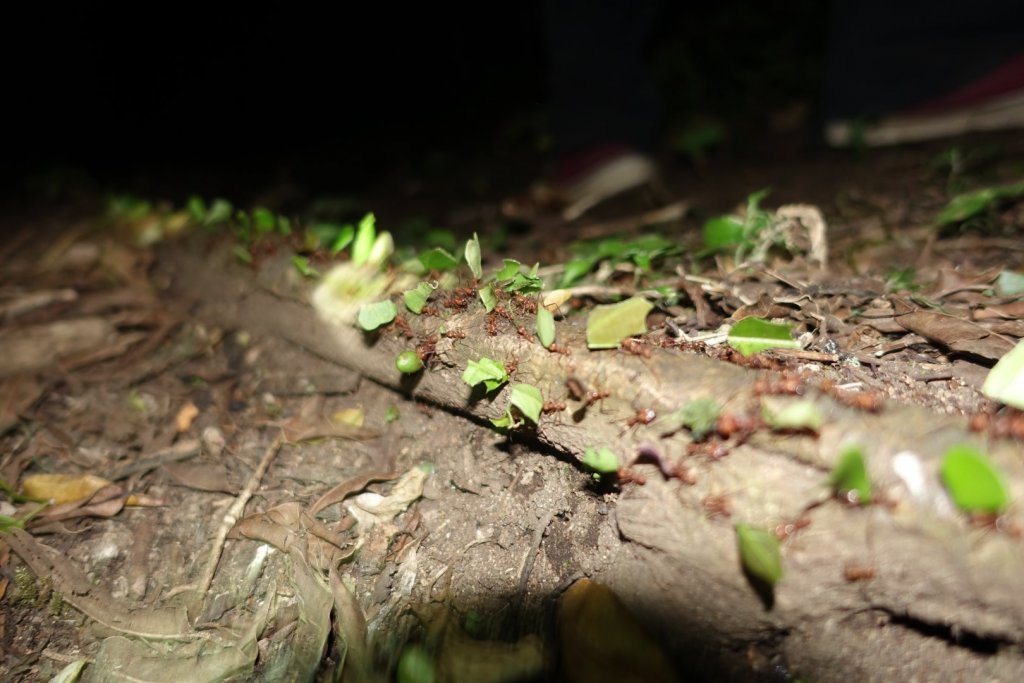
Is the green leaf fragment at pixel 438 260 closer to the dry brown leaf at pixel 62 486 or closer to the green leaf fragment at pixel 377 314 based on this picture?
the green leaf fragment at pixel 377 314

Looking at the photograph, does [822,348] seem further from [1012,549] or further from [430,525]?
[430,525]

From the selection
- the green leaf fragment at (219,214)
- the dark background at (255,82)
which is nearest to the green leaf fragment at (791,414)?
the green leaf fragment at (219,214)

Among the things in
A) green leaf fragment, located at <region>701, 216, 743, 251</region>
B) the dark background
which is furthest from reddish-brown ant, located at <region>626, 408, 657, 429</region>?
the dark background

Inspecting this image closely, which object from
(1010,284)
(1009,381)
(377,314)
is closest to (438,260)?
(377,314)

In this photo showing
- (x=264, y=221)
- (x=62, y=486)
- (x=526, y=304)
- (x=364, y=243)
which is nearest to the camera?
(x=526, y=304)

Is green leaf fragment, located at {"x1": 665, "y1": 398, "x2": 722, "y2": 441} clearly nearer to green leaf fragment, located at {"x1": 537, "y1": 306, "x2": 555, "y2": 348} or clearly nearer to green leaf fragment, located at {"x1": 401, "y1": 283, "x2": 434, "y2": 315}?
green leaf fragment, located at {"x1": 537, "y1": 306, "x2": 555, "y2": 348}

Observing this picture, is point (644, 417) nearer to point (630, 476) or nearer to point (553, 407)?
point (630, 476)

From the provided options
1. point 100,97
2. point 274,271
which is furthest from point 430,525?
point 100,97

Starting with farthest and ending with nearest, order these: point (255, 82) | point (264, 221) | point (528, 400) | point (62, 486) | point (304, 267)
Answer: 1. point (255, 82)
2. point (264, 221)
3. point (304, 267)
4. point (62, 486)
5. point (528, 400)
